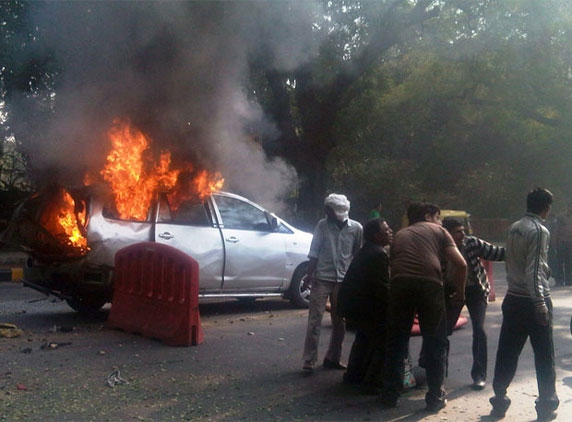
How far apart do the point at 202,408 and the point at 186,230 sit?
13.3 ft

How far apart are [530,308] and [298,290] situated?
17.8ft

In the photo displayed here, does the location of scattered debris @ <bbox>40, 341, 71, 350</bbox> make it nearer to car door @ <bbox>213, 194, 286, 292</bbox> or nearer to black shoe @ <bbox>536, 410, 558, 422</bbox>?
car door @ <bbox>213, 194, 286, 292</bbox>

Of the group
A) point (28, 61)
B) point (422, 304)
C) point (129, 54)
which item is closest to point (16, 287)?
point (28, 61)

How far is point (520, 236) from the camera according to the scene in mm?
5414

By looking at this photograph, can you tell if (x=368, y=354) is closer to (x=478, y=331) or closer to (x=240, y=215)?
(x=478, y=331)

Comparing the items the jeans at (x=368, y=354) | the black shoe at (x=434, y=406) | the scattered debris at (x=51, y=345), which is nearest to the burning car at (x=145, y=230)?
the scattered debris at (x=51, y=345)

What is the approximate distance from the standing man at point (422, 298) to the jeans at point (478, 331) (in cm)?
71

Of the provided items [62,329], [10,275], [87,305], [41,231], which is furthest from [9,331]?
[10,275]

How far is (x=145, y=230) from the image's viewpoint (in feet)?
29.9

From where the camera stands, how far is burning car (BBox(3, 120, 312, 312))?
28.8 feet

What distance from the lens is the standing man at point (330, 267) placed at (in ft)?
21.9

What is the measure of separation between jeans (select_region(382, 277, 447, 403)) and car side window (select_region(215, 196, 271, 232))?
14.5ft

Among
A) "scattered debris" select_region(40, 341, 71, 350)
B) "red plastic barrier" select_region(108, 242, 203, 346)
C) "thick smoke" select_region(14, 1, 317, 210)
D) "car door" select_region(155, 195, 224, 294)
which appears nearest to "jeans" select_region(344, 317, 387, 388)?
"red plastic barrier" select_region(108, 242, 203, 346)

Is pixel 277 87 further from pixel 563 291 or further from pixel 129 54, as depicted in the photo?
pixel 563 291
